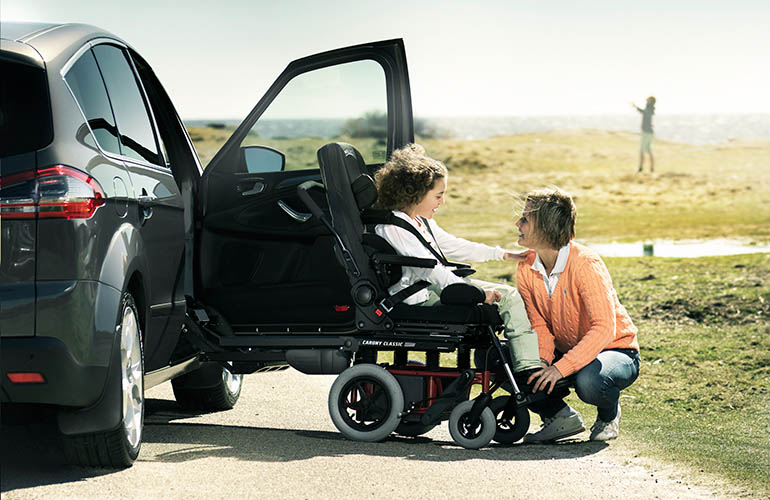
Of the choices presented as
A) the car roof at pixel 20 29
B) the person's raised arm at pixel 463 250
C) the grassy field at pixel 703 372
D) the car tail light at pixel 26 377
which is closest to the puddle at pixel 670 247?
the grassy field at pixel 703 372

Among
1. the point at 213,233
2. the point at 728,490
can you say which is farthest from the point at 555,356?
the point at 213,233

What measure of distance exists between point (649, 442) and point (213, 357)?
263 centimetres

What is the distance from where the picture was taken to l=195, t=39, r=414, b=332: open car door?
6641mm

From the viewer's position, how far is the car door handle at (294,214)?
6707mm

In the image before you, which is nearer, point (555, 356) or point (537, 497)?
point (537, 497)

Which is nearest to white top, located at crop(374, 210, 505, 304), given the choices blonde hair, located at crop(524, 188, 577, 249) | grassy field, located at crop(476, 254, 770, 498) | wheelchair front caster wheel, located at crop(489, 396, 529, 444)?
blonde hair, located at crop(524, 188, 577, 249)

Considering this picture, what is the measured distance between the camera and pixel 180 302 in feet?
21.1

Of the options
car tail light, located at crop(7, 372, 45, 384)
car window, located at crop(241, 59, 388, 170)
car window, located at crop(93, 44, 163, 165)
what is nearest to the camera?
car tail light, located at crop(7, 372, 45, 384)

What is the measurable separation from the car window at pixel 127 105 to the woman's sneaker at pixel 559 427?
2664 mm

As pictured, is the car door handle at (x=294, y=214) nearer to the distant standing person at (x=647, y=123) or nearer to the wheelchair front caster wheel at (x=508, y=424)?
the wheelchair front caster wheel at (x=508, y=424)

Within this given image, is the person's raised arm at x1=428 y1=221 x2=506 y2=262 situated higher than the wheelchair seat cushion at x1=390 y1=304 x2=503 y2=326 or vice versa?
the person's raised arm at x1=428 y1=221 x2=506 y2=262

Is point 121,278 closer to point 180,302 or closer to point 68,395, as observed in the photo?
point 68,395

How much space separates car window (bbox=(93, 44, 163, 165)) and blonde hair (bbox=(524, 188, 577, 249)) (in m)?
2.18

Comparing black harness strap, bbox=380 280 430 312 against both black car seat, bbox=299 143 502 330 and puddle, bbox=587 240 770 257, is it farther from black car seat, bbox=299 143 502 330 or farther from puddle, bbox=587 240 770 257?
puddle, bbox=587 240 770 257
